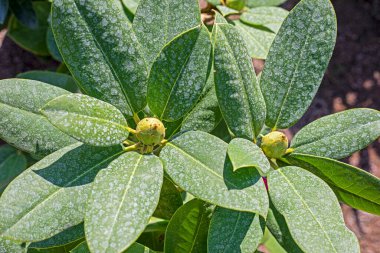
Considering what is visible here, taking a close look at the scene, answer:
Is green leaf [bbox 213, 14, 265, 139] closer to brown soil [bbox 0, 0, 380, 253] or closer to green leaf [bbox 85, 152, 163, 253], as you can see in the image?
green leaf [bbox 85, 152, 163, 253]

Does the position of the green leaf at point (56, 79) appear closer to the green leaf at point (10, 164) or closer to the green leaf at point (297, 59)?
the green leaf at point (10, 164)

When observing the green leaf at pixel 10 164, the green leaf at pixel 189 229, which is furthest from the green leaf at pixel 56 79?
the green leaf at pixel 189 229

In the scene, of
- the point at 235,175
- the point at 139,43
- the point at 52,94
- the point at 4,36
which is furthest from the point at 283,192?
the point at 4,36

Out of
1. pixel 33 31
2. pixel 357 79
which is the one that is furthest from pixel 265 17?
pixel 357 79

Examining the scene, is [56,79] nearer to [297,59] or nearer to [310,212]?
[297,59]

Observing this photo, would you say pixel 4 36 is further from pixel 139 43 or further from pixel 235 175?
pixel 235 175

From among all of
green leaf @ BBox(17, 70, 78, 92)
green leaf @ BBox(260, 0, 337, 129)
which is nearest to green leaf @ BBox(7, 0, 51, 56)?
green leaf @ BBox(17, 70, 78, 92)
